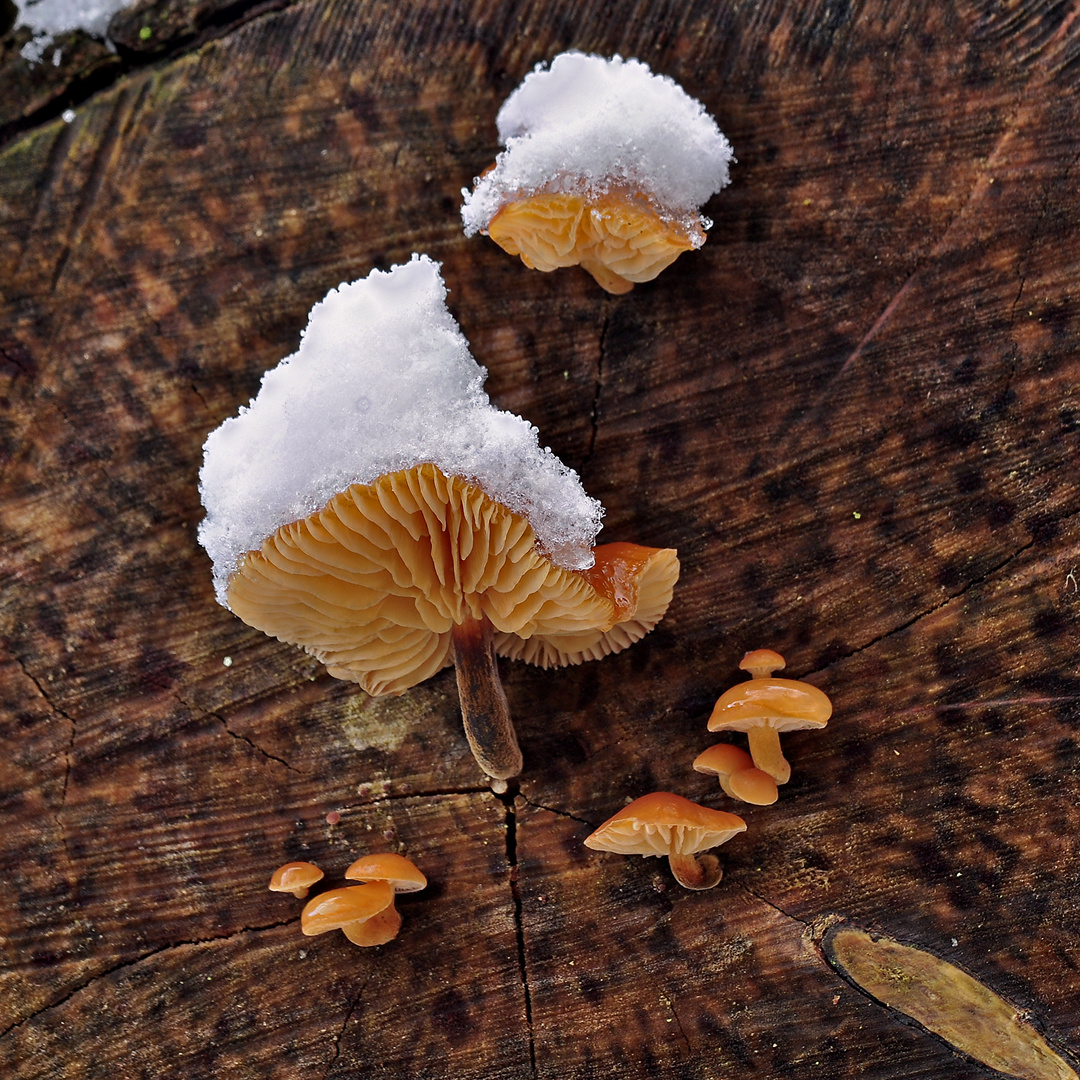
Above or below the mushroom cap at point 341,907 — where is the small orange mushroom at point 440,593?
above

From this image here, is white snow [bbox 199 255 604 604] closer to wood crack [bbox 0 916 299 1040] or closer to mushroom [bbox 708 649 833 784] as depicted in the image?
mushroom [bbox 708 649 833 784]

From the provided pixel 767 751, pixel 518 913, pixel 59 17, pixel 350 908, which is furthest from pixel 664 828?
pixel 59 17

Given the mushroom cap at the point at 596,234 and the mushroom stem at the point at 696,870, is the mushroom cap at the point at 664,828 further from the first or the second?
the mushroom cap at the point at 596,234

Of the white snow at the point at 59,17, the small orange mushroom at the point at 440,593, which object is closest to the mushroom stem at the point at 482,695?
the small orange mushroom at the point at 440,593

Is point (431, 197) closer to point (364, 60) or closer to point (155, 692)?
point (364, 60)

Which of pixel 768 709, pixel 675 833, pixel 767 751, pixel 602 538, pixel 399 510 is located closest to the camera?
pixel 399 510

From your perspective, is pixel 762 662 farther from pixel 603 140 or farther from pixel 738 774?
pixel 603 140

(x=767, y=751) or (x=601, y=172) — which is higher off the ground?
(x=601, y=172)
